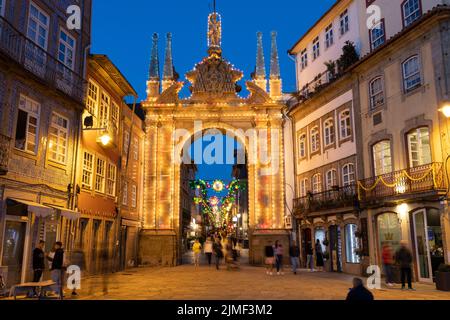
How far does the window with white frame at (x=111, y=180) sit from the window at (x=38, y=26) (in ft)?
28.3

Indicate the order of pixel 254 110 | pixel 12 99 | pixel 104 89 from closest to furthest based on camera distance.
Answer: pixel 12 99 < pixel 104 89 < pixel 254 110

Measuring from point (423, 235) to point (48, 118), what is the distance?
51.2 feet

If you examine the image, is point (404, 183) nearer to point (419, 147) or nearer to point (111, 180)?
point (419, 147)

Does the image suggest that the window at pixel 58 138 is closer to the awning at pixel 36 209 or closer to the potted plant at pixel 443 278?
the awning at pixel 36 209

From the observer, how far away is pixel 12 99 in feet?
47.3

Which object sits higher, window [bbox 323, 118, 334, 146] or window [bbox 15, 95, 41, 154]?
window [bbox 323, 118, 334, 146]

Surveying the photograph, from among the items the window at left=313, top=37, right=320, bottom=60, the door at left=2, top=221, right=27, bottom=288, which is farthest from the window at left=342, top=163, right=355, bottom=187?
the door at left=2, top=221, right=27, bottom=288

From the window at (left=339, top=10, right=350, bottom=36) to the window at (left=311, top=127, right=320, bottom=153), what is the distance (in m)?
6.08

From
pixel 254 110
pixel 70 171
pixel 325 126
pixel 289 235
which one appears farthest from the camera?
pixel 254 110

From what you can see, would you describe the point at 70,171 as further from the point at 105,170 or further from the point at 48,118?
the point at 105,170

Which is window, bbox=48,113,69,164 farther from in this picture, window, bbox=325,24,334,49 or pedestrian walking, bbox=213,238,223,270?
window, bbox=325,24,334,49

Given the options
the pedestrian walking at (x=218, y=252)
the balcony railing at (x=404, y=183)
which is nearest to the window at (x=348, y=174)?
the balcony railing at (x=404, y=183)

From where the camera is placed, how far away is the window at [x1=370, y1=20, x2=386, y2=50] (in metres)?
22.2

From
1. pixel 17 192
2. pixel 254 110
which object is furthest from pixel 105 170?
pixel 254 110
